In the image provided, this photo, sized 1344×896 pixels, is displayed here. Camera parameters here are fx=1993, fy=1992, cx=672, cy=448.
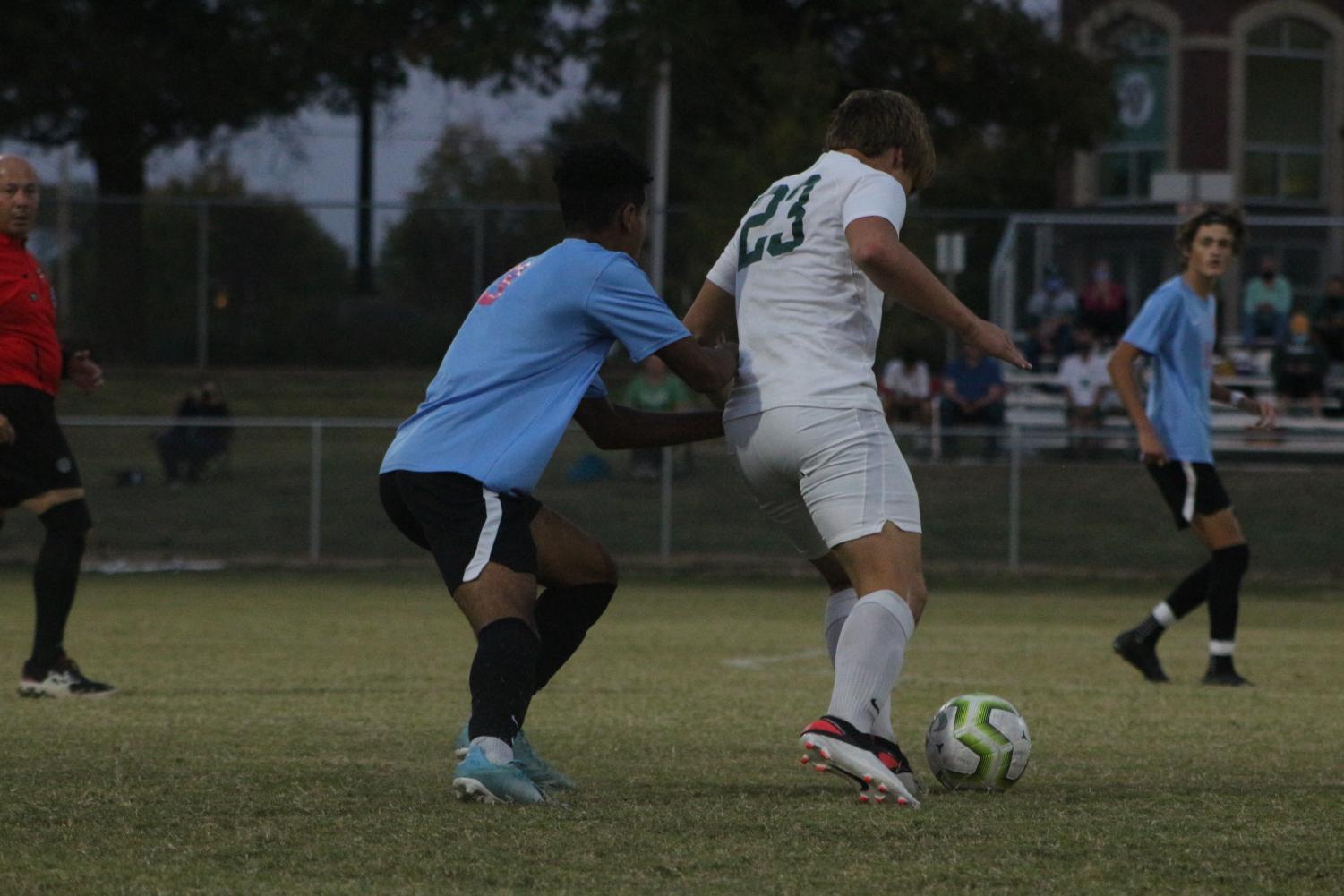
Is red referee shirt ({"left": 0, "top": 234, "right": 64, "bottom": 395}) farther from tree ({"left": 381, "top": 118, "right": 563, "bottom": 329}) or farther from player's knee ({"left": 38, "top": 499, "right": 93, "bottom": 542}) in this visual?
tree ({"left": 381, "top": 118, "right": 563, "bottom": 329})

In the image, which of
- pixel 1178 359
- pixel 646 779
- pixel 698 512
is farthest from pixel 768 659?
pixel 698 512

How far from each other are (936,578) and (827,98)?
8.43m

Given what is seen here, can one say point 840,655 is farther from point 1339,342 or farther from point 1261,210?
point 1261,210

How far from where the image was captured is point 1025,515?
62.0 feet

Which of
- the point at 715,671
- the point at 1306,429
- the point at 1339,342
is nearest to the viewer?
the point at 715,671

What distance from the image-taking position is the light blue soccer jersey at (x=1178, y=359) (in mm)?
9172

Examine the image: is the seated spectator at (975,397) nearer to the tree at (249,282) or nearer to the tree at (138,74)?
the tree at (249,282)

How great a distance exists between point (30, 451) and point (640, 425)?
3.51m

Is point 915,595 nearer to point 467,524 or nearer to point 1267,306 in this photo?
point 467,524

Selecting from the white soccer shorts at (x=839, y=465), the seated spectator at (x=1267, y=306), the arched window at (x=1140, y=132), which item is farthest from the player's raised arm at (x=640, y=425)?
the arched window at (x=1140, y=132)

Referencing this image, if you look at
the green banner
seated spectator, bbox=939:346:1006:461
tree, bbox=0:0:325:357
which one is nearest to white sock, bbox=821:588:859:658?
seated spectator, bbox=939:346:1006:461

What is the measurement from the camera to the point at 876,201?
5.18m

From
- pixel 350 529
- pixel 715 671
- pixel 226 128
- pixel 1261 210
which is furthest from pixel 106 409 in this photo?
pixel 1261 210

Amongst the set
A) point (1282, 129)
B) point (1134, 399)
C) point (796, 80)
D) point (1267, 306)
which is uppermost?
point (1282, 129)
